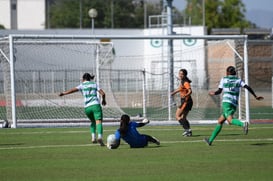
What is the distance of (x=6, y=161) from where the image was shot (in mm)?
16906

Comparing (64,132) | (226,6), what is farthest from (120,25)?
(64,132)

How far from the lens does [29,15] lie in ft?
322

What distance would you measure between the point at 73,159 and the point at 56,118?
629 inches

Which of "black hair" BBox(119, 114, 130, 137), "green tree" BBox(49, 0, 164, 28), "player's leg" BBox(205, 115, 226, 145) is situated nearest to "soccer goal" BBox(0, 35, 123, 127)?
"black hair" BBox(119, 114, 130, 137)

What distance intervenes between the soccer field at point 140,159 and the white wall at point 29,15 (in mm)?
72497

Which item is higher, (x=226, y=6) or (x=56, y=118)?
(x=226, y=6)

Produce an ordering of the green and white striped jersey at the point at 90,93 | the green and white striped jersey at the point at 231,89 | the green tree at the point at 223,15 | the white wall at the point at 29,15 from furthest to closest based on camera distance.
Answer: the white wall at the point at 29,15, the green tree at the point at 223,15, the green and white striped jersey at the point at 90,93, the green and white striped jersey at the point at 231,89

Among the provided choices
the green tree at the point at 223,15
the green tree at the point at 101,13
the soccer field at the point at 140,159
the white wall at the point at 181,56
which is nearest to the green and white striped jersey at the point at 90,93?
the soccer field at the point at 140,159

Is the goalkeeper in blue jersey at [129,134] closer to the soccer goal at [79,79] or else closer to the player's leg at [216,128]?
the player's leg at [216,128]

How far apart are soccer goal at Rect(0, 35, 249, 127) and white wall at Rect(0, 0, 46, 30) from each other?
53.2 m

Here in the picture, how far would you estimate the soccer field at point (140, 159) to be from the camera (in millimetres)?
14281

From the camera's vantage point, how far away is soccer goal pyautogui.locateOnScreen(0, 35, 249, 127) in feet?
104

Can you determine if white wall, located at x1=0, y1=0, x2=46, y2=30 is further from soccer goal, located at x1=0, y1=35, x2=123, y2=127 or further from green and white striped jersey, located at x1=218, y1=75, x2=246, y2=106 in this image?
green and white striped jersey, located at x1=218, y1=75, x2=246, y2=106

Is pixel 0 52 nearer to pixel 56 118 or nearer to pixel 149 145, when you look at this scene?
pixel 56 118
